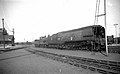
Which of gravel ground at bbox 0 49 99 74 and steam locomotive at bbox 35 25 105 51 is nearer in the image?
gravel ground at bbox 0 49 99 74

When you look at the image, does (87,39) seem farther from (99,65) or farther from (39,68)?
(39,68)

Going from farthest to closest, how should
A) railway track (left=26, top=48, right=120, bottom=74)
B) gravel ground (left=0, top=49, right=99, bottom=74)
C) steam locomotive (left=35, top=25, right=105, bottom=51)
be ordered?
steam locomotive (left=35, top=25, right=105, bottom=51)
gravel ground (left=0, top=49, right=99, bottom=74)
railway track (left=26, top=48, right=120, bottom=74)

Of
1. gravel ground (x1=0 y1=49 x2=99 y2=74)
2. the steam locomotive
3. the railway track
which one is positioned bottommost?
gravel ground (x1=0 y1=49 x2=99 y2=74)

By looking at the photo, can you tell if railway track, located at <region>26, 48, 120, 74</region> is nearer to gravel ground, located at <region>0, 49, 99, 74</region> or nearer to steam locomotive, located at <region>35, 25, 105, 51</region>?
gravel ground, located at <region>0, 49, 99, 74</region>

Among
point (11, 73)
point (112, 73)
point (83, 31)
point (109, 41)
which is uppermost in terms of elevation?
point (83, 31)

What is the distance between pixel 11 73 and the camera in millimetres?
8773

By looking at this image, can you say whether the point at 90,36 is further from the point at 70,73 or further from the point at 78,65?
the point at 70,73

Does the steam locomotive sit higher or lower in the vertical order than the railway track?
higher

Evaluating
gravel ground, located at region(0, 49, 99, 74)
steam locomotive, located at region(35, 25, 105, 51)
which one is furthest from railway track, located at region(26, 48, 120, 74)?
steam locomotive, located at region(35, 25, 105, 51)

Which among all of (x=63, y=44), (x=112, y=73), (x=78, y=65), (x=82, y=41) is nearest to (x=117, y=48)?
(x=82, y=41)

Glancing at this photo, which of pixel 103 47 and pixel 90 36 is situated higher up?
pixel 90 36

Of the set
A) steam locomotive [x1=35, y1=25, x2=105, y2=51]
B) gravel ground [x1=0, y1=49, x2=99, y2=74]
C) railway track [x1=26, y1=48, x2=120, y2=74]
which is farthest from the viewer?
steam locomotive [x1=35, y1=25, x2=105, y2=51]

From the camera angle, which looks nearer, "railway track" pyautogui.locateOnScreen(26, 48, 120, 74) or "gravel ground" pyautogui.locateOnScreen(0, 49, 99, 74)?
"railway track" pyautogui.locateOnScreen(26, 48, 120, 74)

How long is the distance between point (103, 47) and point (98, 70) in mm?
13105
